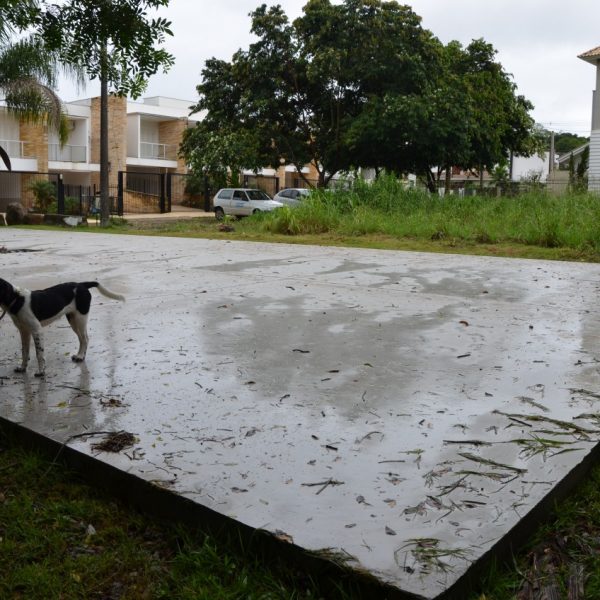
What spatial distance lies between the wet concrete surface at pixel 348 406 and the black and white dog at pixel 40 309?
0.50ft

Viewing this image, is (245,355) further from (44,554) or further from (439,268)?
(439,268)

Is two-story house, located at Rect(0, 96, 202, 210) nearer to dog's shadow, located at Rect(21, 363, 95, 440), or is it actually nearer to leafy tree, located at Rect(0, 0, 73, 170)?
leafy tree, located at Rect(0, 0, 73, 170)

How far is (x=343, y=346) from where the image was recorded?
4.42 metres

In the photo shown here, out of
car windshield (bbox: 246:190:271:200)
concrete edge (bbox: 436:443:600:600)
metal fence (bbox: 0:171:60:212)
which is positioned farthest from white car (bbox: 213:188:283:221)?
concrete edge (bbox: 436:443:600:600)

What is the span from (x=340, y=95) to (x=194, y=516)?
25108 mm

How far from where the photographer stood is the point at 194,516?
7.39 ft

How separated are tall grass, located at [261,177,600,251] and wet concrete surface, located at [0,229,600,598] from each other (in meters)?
5.79

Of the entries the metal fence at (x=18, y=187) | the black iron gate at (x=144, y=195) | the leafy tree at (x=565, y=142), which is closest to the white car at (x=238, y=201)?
the black iron gate at (x=144, y=195)

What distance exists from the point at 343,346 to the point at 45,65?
54.6 feet

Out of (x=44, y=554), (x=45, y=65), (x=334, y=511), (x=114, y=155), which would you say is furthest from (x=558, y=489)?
(x=114, y=155)

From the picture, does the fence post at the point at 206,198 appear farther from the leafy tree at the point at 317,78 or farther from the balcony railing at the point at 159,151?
the leafy tree at the point at 317,78

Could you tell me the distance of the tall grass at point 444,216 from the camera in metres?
12.2

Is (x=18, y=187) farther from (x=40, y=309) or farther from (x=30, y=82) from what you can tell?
(x=40, y=309)

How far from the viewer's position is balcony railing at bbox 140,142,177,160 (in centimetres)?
3944
